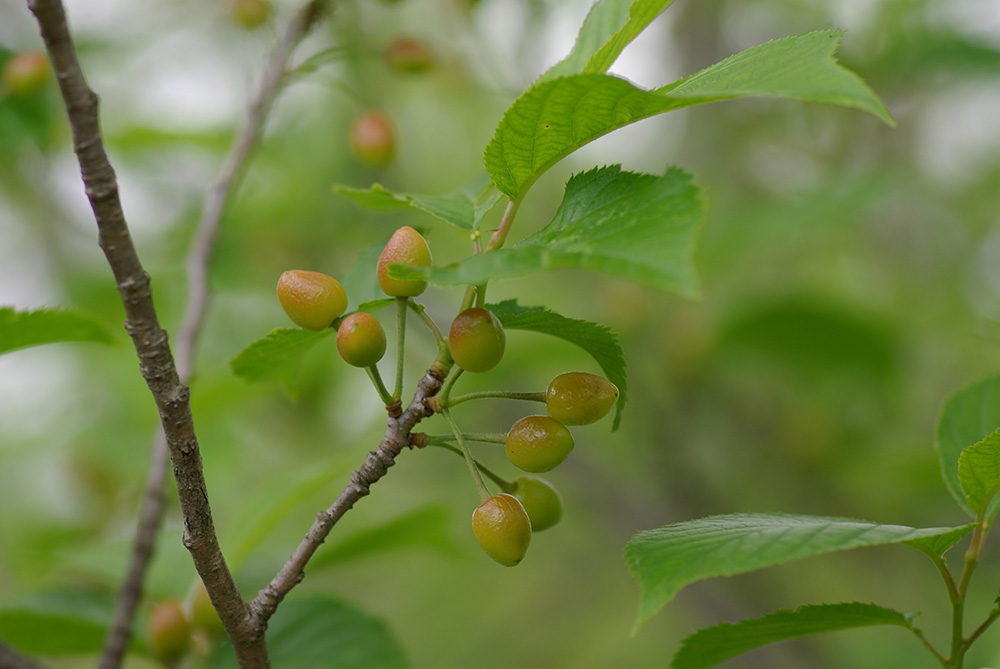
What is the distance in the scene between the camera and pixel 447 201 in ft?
3.97

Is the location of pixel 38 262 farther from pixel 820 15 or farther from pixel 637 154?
pixel 820 15

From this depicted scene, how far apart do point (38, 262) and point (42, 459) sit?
3.71 feet

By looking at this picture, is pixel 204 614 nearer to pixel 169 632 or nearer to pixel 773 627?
pixel 169 632

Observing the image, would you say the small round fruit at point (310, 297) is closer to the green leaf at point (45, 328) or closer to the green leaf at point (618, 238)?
the green leaf at point (618, 238)

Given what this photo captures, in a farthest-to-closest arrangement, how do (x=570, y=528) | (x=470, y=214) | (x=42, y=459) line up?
(x=570, y=528)
(x=42, y=459)
(x=470, y=214)

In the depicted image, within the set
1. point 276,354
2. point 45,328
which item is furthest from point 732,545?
point 45,328

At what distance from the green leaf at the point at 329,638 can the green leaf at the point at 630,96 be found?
3.55 ft

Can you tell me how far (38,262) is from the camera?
13.6 feet

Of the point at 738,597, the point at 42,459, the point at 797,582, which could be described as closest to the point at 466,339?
the point at 738,597

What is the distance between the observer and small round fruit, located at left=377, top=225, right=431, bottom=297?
1008 millimetres

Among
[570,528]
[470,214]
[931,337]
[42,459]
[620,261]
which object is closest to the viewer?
[620,261]

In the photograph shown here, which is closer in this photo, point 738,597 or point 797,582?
point 738,597

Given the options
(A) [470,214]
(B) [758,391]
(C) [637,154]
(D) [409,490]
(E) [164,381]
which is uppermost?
(C) [637,154]

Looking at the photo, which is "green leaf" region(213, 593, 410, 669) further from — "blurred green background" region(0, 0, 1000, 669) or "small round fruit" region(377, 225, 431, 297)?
"small round fruit" region(377, 225, 431, 297)
